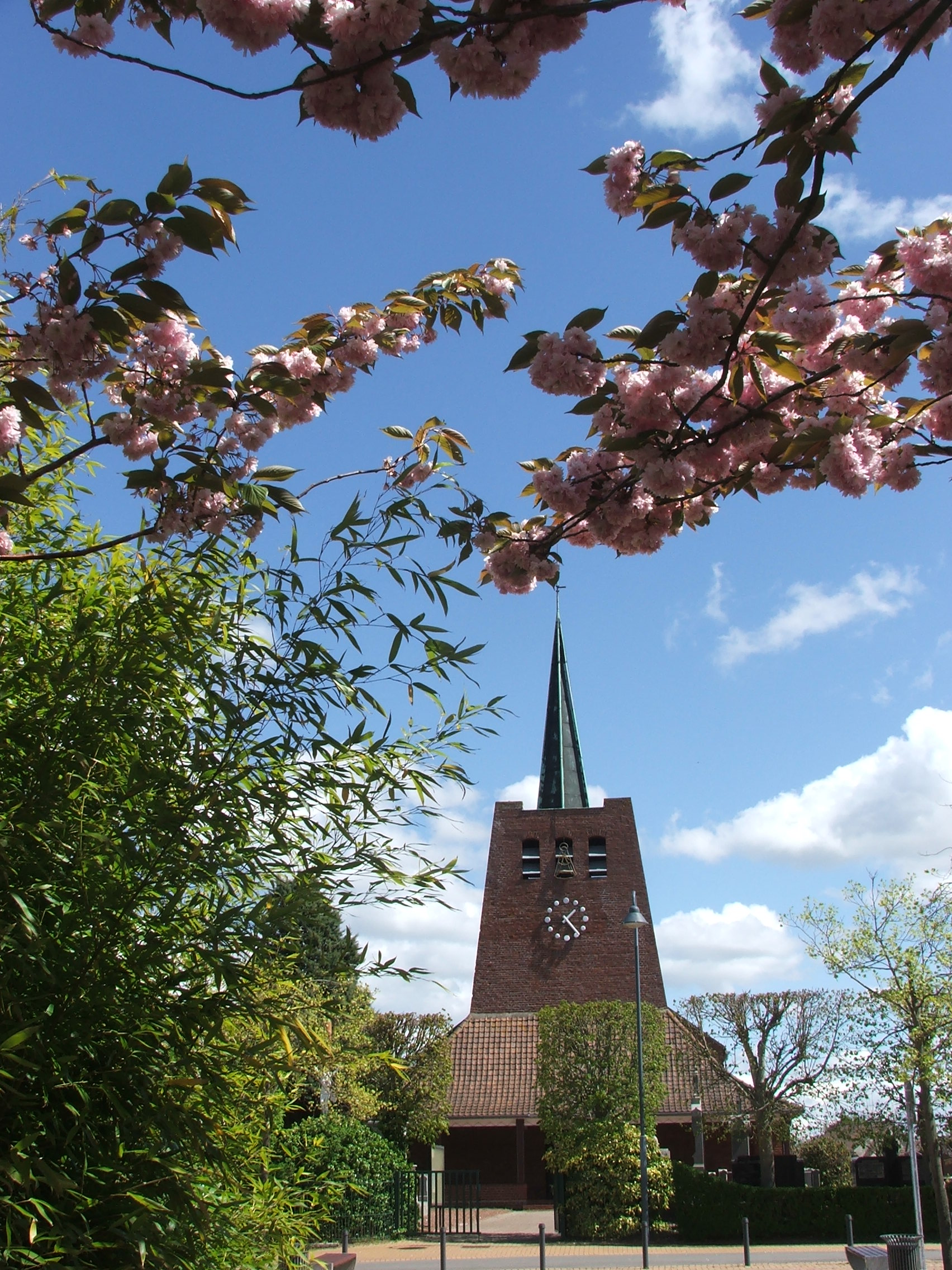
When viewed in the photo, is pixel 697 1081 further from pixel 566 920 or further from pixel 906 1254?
pixel 906 1254

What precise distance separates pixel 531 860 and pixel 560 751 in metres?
7.99

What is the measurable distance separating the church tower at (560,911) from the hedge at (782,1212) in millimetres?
10911

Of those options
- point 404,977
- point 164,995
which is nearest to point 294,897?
point 164,995

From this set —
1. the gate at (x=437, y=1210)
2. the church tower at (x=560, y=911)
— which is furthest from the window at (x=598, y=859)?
the gate at (x=437, y=1210)

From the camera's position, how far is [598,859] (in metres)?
31.5

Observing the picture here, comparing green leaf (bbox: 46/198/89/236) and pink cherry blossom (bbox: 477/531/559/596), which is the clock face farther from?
green leaf (bbox: 46/198/89/236)

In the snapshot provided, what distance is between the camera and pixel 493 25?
6.25ft

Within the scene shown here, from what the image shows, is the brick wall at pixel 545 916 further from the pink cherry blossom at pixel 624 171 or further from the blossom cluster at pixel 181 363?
the pink cherry blossom at pixel 624 171

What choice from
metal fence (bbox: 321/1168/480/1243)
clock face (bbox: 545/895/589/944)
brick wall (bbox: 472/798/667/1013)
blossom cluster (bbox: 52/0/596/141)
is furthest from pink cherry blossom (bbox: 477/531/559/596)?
clock face (bbox: 545/895/589/944)

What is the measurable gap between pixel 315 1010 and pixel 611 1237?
1587cm

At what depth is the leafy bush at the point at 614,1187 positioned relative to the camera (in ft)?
56.8

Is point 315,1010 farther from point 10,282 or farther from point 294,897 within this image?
point 10,282

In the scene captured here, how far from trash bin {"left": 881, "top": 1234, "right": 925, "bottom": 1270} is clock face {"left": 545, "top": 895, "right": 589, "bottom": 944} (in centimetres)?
1908

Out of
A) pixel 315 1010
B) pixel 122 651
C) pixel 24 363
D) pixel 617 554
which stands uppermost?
pixel 24 363
